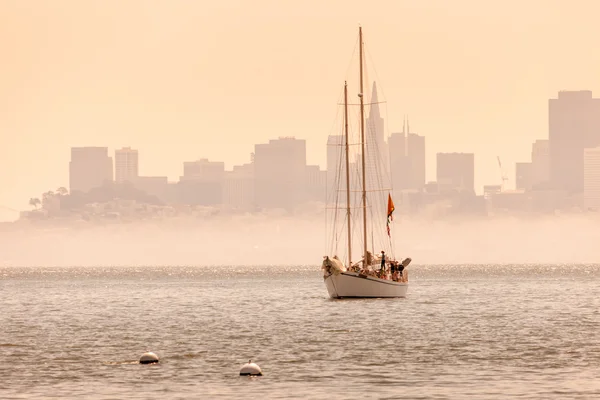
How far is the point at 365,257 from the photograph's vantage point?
12650cm

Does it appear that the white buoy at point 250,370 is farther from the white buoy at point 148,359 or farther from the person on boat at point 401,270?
the person on boat at point 401,270

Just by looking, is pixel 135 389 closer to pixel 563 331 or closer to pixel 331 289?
pixel 563 331

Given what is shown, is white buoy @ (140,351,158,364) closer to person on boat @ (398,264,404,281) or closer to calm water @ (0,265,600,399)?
calm water @ (0,265,600,399)

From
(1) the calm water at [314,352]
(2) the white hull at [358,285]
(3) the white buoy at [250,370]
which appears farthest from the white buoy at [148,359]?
(2) the white hull at [358,285]

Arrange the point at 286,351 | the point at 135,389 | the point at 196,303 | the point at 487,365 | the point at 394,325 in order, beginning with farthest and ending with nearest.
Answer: the point at 196,303 → the point at 394,325 → the point at 286,351 → the point at 487,365 → the point at 135,389

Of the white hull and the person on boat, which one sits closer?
the white hull

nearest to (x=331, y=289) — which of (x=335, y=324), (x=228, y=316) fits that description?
(x=228, y=316)

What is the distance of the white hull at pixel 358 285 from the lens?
126 metres

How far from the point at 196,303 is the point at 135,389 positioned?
309 ft

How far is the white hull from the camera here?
413 ft

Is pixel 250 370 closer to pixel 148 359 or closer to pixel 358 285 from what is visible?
pixel 148 359

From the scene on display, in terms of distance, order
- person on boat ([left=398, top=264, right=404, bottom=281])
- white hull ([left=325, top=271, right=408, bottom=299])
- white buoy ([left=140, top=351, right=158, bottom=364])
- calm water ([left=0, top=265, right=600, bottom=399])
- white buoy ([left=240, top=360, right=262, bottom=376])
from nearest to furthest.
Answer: calm water ([left=0, top=265, right=600, bottom=399]) < white buoy ([left=240, top=360, right=262, bottom=376]) < white buoy ([left=140, top=351, right=158, bottom=364]) < white hull ([left=325, top=271, right=408, bottom=299]) < person on boat ([left=398, top=264, right=404, bottom=281])

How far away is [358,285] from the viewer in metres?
126

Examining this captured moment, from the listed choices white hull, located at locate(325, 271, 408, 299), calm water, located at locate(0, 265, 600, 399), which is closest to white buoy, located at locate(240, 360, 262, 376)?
calm water, located at locate(0, 265, 600, 399)
